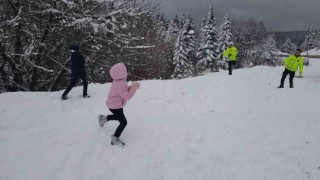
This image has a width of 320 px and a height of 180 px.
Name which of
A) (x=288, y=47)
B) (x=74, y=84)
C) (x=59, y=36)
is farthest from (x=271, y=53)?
(x=74, y=84)

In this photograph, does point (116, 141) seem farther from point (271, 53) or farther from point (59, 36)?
point (271, 53)

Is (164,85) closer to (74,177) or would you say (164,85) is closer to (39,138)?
(39,138)

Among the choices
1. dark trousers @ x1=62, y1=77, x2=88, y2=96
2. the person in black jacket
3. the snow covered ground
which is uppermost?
the person in black jacket

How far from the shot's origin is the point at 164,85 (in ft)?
44.1

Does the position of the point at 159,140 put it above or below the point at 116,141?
below

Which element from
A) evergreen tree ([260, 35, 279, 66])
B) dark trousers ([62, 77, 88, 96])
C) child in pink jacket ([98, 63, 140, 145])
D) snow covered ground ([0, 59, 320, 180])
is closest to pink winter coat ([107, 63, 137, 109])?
child in pink jacket ([98, 63, 140, 145])

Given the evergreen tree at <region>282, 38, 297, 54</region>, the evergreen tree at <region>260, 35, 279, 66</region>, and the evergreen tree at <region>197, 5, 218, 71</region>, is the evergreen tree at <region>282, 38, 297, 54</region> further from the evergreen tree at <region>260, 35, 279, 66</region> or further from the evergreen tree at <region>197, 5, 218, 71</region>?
the evergreen tree at <region>197, 5, 218, 71</region>

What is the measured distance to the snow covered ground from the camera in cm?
620

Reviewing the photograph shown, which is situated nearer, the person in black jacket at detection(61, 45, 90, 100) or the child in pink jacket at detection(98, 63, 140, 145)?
the child in pink jacket at detection(98, 63, 140, 145)

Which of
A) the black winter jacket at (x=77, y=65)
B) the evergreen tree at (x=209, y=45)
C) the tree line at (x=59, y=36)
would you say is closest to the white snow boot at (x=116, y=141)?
the black winter jacket at (x=77, y=65)

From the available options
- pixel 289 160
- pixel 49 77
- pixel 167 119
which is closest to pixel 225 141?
pixel 289 160

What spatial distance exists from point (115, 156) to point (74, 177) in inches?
41.9

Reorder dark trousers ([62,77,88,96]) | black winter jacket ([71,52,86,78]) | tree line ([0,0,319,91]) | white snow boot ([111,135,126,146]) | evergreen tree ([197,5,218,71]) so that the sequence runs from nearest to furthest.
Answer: white snow boot ([111,135,126,146]) → dark trousers ([62,77,88,96]) → black winter jacket ([71,52,86,78]) → tree line ([0,0,319,91]) → evergreen tree ([197,5,218,71])

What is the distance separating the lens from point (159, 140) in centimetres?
761
